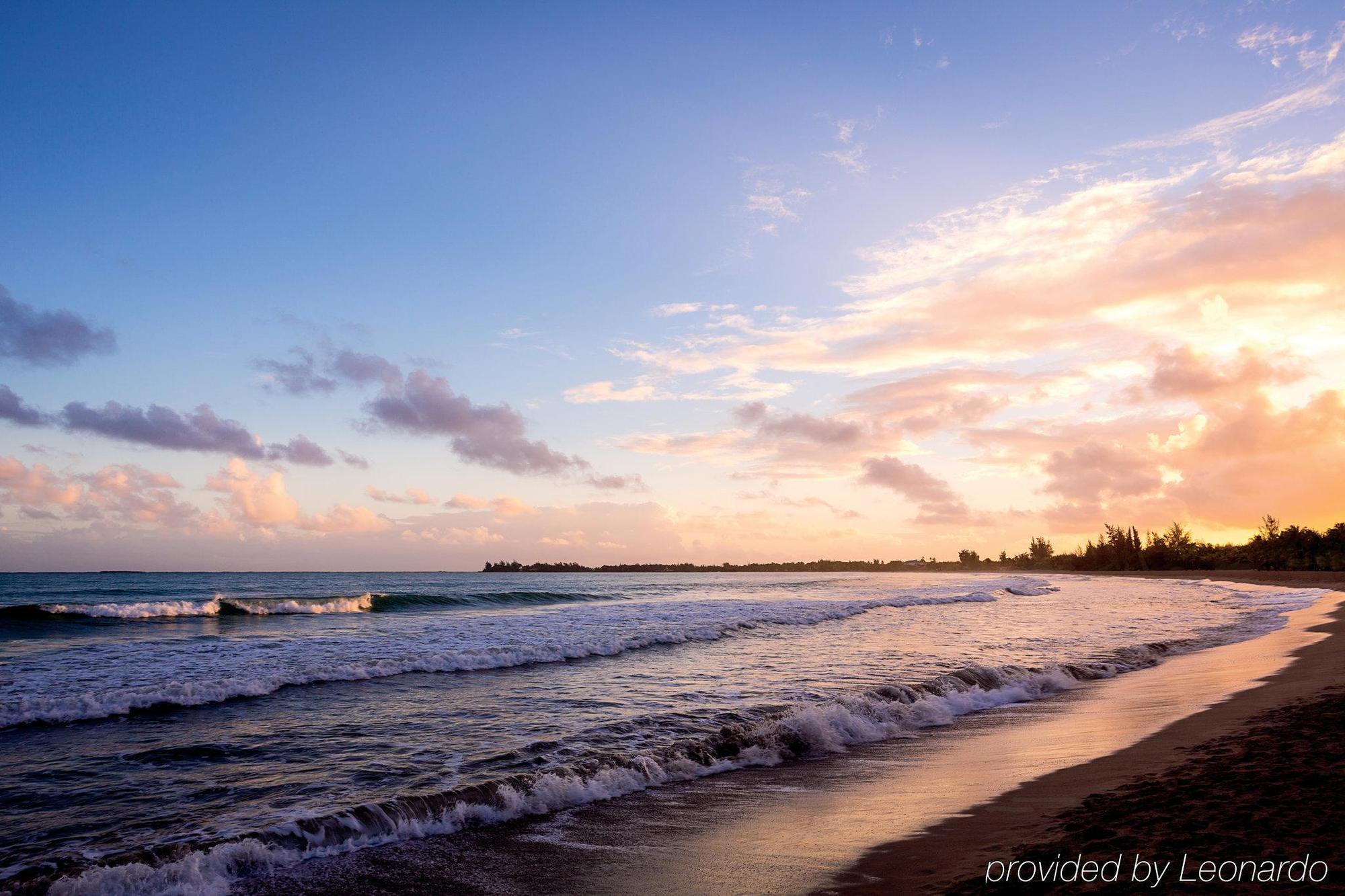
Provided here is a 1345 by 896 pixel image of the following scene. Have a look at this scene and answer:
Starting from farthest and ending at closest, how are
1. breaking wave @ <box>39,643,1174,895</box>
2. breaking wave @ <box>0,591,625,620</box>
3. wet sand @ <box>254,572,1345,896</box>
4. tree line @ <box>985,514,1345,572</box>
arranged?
tree line @ <box>985,514,1345,572</box> < breaking wave @ <box>0,591,625,620</box> < breaking wave @ <box>39,643,1174,895</box> < wet sand @ <box>254,572,1345,896</box>

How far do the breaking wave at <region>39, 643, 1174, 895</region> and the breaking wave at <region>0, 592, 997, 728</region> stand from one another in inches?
344

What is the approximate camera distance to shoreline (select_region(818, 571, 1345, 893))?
18.7 feet

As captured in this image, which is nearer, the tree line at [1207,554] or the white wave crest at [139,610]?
the white wave crest at [139,610]

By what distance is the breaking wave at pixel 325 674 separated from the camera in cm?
1285

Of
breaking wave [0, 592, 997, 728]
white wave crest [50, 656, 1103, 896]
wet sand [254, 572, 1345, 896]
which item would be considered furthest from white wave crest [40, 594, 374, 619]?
wet sand [254, 572, 1345, 896]

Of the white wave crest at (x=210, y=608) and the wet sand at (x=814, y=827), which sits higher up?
the wet sand at (x=814, y=827)

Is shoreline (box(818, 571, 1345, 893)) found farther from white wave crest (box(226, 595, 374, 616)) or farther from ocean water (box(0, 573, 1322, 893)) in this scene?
white wave crest (box(226, 595, 374, 616))

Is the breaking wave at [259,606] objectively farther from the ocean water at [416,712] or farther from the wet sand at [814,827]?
the wet sand at [814,827]

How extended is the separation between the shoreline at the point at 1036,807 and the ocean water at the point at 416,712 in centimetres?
346

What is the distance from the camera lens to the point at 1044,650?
20703mm

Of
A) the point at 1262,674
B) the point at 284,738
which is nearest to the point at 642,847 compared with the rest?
the point at 284,738

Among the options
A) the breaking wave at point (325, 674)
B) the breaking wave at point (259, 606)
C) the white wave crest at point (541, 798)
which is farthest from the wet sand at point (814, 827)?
the breaking wave at point (259, 606)

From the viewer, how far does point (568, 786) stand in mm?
8609

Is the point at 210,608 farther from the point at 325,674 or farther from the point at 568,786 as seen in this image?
the point at 568,786
